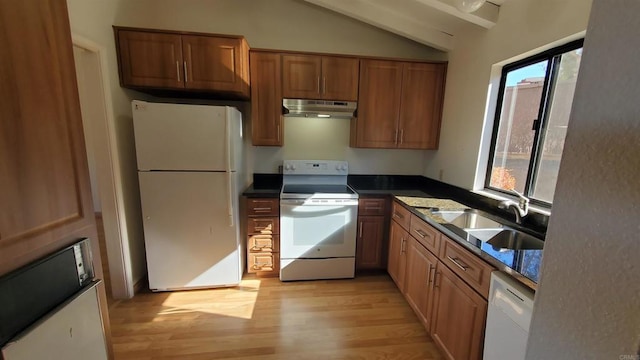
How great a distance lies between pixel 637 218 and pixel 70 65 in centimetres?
149

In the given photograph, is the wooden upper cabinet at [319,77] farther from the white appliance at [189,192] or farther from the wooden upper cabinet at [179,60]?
the white appliance at [189,192]

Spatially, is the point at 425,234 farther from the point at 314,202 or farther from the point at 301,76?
the point at 301,76

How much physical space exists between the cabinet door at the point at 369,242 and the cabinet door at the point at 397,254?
5.0 inches

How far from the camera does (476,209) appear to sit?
1.98 meters

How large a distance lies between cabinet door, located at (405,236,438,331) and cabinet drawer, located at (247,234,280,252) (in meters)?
1.25

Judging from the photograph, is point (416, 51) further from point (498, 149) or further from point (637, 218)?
point (637, 218)

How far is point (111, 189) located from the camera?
6.63 ft

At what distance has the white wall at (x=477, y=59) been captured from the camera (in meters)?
1.47

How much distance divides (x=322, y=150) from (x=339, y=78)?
2.62 ft

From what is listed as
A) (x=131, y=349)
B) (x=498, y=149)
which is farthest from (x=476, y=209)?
(x=131, y=349)

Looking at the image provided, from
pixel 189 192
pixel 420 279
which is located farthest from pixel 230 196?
pixel 420 279

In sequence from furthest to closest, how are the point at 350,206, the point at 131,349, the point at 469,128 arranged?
the point at 350,206, the point at 469,128, the point at 131,349

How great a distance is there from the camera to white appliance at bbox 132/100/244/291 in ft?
6.68

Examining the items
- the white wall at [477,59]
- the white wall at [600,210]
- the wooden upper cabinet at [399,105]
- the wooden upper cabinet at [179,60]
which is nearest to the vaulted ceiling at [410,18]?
the white wall at [477,59]
